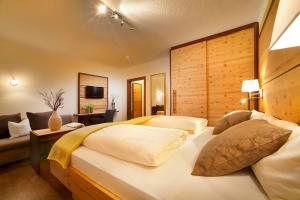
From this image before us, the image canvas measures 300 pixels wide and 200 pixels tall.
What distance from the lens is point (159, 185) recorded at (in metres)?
0.83

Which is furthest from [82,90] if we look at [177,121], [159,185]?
[159,185]

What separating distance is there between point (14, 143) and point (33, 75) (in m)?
1.90

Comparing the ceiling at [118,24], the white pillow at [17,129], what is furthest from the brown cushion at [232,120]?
the white pillow at [17,129]

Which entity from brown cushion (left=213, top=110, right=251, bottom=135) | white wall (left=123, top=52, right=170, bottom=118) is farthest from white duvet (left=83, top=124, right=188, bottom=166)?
white wall (left=123, top=52, right=170, bottom=118)

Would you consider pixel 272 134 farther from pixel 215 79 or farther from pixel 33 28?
pixel 33 28

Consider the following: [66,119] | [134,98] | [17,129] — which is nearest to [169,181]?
[17,129]

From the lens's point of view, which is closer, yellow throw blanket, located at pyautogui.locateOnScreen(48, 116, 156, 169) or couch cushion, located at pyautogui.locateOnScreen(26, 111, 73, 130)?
yellow throw blanket, located at pyautogui.locateOnScreen(48, 116, 156, 169)

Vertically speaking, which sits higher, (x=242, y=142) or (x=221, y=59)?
(x=221, y=59)

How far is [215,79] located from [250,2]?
140 centimetres

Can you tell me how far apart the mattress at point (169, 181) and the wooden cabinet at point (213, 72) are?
2.12 metres

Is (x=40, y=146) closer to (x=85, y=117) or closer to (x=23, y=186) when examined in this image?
(x=23, y=186)

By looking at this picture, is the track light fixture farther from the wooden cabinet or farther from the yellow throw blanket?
the yellow throw blanket

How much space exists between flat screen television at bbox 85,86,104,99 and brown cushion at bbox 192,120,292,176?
15.1 ft

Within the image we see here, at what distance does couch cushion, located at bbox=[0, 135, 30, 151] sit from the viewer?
7.99 feet
